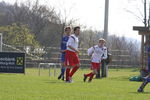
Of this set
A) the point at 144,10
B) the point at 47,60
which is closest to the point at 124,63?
the point at 47,60

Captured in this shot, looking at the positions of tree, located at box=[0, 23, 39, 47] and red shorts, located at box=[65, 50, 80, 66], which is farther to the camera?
tree, located at box=[0, 23, 39, 47]

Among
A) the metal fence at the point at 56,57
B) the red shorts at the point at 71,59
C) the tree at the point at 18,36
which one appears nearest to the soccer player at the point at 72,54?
the red shorts at the point at 71,59

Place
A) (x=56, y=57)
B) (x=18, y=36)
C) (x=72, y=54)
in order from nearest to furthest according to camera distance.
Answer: (x=72, y=54)
(x=56, y=57)
(x=18, y=36)

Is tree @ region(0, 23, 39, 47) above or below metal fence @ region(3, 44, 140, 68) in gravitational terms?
above

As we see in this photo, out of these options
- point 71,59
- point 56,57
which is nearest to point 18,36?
point 56,57

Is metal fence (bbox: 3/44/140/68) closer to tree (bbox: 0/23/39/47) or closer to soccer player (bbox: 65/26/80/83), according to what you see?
tree (bbox: 0/23/39/47)

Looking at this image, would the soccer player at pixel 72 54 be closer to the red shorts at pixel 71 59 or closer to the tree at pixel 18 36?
the red shorts at pixel 71 59

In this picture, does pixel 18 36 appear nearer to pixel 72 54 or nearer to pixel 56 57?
pixel 56 57

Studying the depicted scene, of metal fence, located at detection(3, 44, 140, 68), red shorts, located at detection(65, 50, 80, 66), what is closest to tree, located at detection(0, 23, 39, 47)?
metal fence, located at detection(3, 44, 140, 68)

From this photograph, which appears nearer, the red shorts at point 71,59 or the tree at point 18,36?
the red shorts at point 71,59

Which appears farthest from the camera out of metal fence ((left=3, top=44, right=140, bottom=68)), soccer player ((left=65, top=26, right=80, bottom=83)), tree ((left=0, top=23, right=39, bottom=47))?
tree ((left=0, top=23, right=39, bottom=47))

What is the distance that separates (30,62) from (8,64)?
78.9ft

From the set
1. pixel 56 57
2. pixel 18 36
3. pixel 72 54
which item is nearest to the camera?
pixel 72 54

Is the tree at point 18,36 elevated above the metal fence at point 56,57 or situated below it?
above
